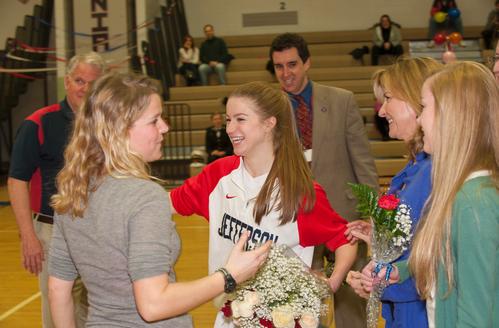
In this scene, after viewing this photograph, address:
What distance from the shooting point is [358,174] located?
3922mm

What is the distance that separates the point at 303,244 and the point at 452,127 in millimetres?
954

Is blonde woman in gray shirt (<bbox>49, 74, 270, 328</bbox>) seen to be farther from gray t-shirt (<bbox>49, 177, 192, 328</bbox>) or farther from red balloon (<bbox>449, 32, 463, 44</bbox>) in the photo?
red balloon (<bbox>449, 32, 463, 44</bbox>)

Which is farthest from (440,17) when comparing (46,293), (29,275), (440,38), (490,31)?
(46,293)

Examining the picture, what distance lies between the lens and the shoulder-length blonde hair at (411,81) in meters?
2.53

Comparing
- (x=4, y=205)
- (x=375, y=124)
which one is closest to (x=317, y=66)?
(x=375, y=124)

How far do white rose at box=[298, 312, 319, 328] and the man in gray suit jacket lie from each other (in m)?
1.73

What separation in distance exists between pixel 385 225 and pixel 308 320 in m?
0.39

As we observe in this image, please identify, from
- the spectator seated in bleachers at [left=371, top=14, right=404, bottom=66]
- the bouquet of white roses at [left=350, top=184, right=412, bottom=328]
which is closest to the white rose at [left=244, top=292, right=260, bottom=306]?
the bouquet of white roses at [left=350, top=184, right=412, bottom=328]

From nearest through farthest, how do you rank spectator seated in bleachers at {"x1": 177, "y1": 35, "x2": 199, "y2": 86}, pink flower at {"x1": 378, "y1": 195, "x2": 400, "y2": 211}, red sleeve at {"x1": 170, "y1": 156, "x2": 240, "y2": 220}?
pink flower at {"x1": 378, "y1": 195, "x2": 400, "y2": 211} < red sleeve at {"x1": 170, "y1": 156, "x2": 240, "y2": 220} < spectator seated in bleachers at {"x1": 177, "y1": 35, "x2": 199, "y2": 86}

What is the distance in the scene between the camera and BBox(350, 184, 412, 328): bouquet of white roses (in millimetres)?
2160

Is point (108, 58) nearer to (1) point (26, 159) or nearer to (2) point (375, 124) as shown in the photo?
(2) point (375, 124)

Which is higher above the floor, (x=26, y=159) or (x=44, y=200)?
(x=26, y=159)

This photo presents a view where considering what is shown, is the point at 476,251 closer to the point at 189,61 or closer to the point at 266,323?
the point at 266,323

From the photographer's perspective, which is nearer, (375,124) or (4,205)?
(4,205)
